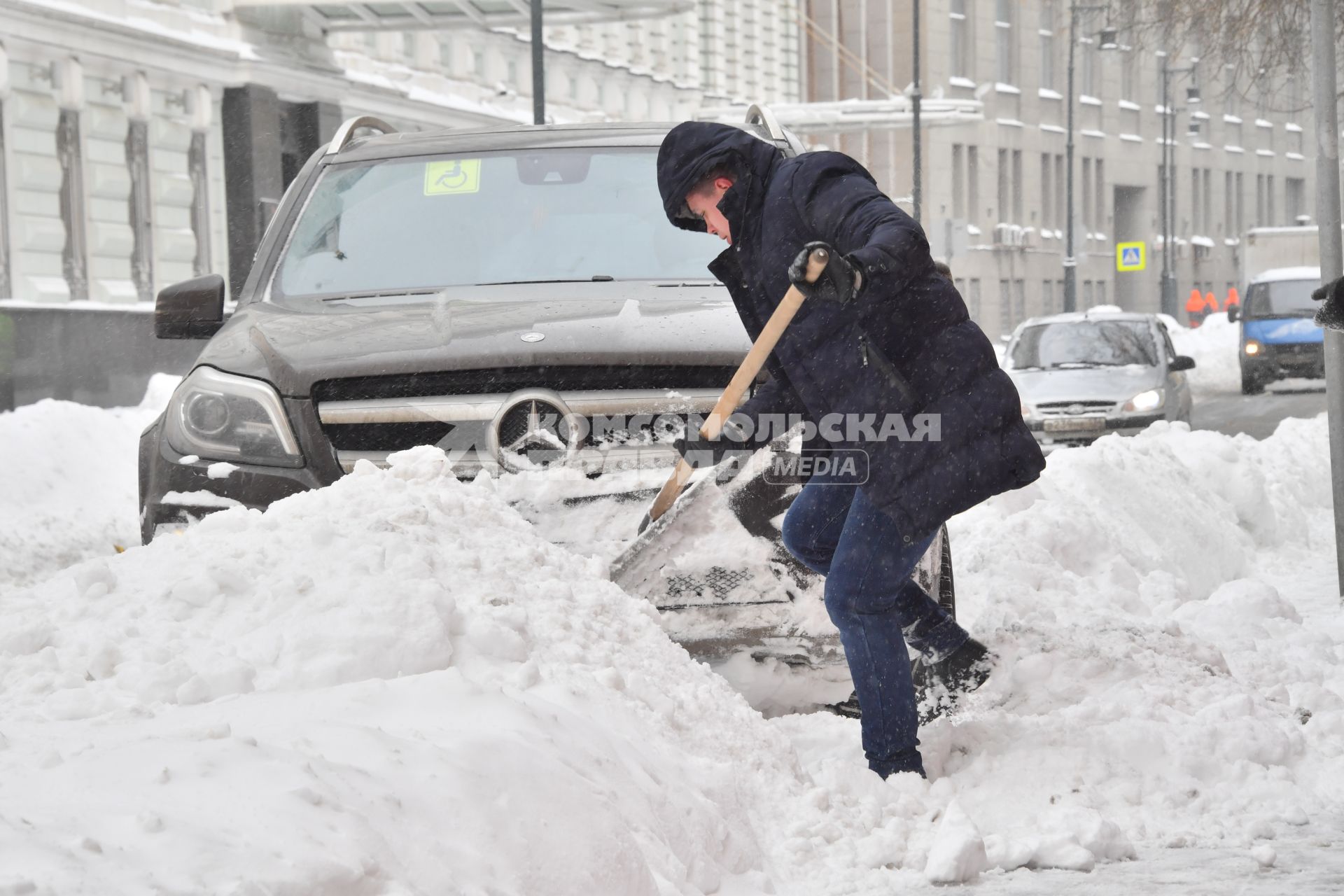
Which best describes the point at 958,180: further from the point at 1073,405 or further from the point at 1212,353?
the point at 1073,405

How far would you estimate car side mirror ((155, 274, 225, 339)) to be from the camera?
6.09 meters

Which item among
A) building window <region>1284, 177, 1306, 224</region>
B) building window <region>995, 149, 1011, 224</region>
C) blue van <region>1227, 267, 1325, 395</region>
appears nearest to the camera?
blue van <region>1227, 267, 1325, 395</region>

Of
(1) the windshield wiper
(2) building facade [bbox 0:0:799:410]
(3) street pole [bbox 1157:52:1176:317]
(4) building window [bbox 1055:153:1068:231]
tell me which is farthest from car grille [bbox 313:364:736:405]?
(4) building window [bbox 1055:153:1068:231]

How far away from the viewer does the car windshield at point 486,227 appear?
6180 millimetres

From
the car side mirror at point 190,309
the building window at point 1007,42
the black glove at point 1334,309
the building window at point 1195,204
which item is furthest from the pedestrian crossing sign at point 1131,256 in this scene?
the car side mirror at point 190,309

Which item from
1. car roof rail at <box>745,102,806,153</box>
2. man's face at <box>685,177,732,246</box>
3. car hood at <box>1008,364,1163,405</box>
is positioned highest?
car roof rail at <box>745,102,806,153</box>

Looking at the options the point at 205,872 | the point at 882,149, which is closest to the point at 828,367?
the point at 205,872

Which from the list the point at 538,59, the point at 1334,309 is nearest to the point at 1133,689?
the point at 1334,309

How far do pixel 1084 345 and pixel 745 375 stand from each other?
15149 millimetres

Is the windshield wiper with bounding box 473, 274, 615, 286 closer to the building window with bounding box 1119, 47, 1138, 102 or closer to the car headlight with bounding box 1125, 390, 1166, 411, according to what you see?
the car headlight with bounding box 1125, 390, 1166, 411

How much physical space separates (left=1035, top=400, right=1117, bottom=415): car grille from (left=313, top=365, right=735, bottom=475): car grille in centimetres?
1317

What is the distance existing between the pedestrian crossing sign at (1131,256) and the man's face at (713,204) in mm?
42537

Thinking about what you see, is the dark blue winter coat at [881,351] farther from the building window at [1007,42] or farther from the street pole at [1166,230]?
the building window at [1007,42]

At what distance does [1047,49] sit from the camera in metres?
59.1
